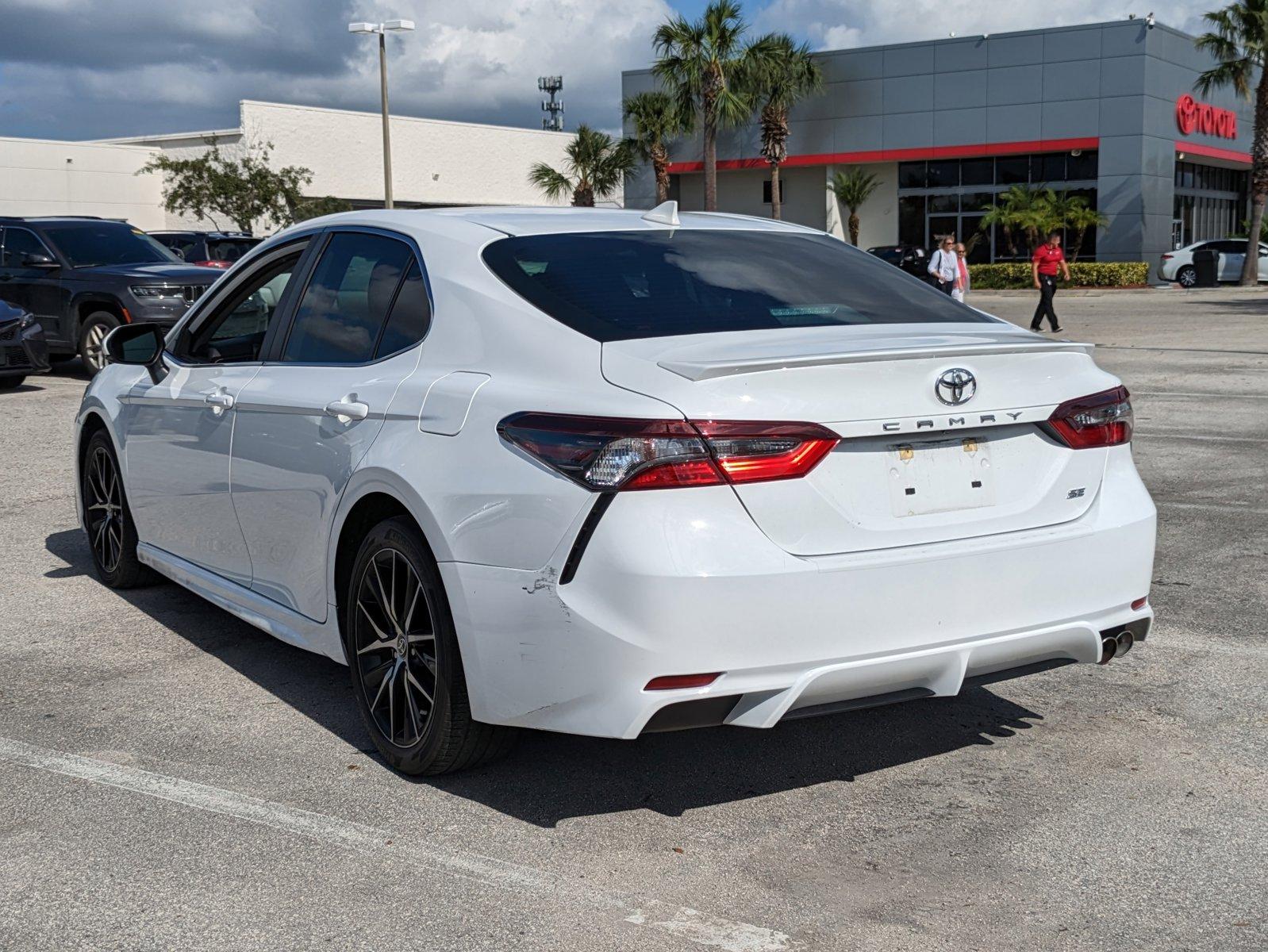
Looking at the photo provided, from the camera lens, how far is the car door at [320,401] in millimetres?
4371

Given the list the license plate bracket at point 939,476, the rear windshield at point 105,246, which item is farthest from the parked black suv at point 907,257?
the license plate bracket at point 939,476

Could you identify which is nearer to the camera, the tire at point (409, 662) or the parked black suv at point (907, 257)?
the tire at point (409, 662)

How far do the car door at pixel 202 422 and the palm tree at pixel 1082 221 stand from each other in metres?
43.1

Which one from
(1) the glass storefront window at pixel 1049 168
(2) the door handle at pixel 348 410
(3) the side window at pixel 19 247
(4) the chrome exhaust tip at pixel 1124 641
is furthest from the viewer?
(1) the glass storefront window at pixel 1049 168

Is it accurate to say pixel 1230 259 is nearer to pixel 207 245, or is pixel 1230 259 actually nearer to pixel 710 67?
pixel 710 67

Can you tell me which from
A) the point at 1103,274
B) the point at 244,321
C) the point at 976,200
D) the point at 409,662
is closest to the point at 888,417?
the point at 409,662

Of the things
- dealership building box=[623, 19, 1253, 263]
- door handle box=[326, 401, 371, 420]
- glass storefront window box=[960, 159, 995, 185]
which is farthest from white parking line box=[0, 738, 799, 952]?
glass storefront window box=[960, 159, 995, 185]

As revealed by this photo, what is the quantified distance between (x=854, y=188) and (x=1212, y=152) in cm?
1241

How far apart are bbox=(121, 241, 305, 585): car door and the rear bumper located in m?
1.69

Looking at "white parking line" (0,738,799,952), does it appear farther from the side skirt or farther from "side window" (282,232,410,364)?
"side window" (282,232,410,364)

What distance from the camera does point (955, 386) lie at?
3725 millimetres

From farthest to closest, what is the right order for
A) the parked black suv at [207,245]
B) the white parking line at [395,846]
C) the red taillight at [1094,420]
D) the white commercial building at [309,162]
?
the white commercial building at [309,162], the parked black suv at [207,245], the red taillight at [1094,420], the white parking line at [395,846]

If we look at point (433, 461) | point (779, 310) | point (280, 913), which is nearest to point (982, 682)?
point (779, 310)

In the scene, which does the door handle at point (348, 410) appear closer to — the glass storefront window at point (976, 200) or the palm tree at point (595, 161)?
the glass storefront window at point (976, 200)
